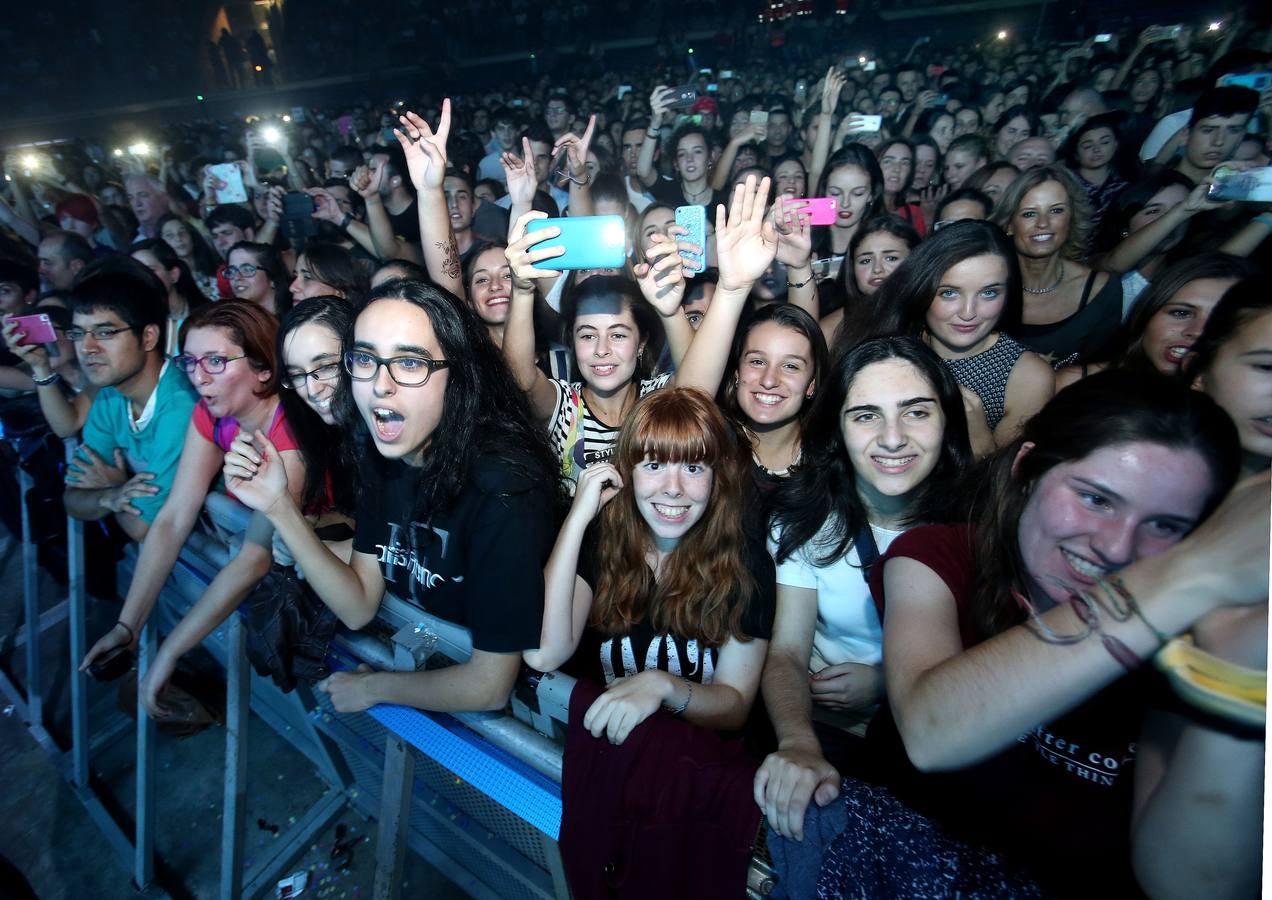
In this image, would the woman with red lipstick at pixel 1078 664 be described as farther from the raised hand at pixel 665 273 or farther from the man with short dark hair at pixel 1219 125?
the man with short dark hair at pixel 1219 125

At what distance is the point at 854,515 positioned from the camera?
1.89m

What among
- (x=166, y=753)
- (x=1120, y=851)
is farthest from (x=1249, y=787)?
(x=166, y=753)

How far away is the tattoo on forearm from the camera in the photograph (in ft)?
8.87

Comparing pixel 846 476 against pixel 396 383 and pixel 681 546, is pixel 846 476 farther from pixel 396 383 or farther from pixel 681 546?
pixel 396 383

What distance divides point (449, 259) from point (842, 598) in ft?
7.73

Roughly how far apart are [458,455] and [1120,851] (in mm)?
1788

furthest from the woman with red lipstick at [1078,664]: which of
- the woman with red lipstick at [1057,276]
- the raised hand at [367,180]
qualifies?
the raised hand at [367,180]

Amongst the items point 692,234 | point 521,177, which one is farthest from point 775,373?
point 521,177

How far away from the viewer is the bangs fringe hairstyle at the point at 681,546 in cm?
176

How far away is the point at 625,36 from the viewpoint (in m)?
20.6

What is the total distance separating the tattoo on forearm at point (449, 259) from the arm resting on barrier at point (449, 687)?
1923mm

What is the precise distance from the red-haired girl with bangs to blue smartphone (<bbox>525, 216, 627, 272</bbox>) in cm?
55

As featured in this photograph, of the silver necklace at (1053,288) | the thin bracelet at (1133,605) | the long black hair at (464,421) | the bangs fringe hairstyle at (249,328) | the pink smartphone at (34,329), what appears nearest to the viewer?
the thin bracelet at (1133,605)

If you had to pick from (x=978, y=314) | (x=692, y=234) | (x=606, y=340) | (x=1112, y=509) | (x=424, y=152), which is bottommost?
(x=1112, y=509)
